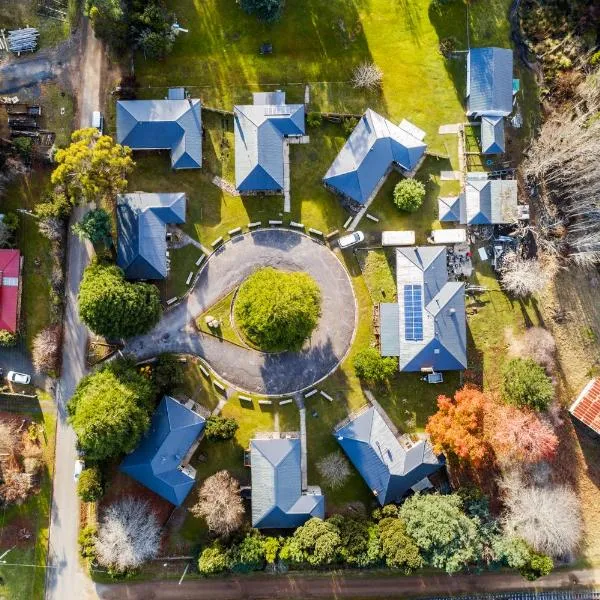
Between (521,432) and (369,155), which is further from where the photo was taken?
(369,155)

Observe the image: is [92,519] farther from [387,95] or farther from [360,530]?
[387,95]

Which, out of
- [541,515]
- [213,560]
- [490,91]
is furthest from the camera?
[490,91]

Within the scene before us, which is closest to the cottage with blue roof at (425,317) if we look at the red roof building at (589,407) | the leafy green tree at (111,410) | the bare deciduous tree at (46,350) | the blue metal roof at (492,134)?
the blue metal roof at (492,134)

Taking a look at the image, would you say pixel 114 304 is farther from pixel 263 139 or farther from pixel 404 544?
pixel 404 544

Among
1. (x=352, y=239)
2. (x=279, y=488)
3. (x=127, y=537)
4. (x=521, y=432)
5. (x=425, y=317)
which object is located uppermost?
(x=352, y=239)

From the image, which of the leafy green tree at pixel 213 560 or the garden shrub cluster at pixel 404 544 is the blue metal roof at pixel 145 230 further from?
the garden shrub cluster at pixel 404 544

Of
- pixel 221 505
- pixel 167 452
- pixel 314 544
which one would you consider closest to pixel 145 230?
pixel 167 452

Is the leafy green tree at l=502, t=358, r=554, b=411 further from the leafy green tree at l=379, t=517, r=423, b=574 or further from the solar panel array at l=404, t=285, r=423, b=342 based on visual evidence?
the leafy green tree at l=379, t=517, r=423, b=574
